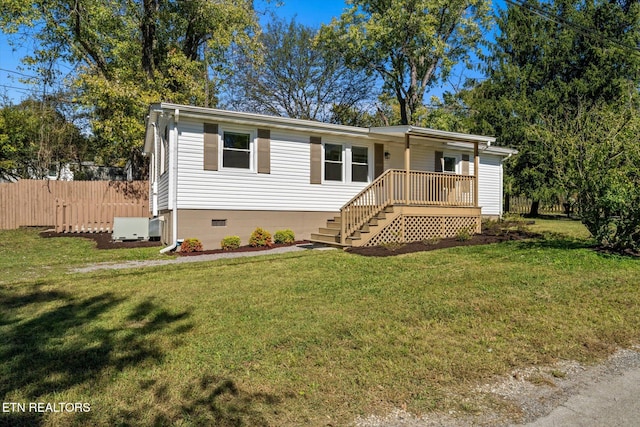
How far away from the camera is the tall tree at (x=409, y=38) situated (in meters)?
21.4

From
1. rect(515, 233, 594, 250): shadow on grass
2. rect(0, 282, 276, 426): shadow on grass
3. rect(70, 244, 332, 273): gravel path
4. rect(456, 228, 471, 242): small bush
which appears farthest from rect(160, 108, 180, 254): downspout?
rect(515, 233, 594, 250): shadow on grass

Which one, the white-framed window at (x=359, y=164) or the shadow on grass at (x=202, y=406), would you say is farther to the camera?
the white-framed window at (x=359, y=164)

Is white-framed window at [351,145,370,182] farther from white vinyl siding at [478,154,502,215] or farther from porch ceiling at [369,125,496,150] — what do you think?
white vinyl siding at [478,154,502,215]

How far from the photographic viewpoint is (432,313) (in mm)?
4699

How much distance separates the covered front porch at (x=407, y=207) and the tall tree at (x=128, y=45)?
9.37m

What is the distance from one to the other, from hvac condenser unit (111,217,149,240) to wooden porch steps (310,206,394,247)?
549 cm

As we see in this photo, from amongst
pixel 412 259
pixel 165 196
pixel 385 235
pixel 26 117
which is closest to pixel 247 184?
pixel 165 196

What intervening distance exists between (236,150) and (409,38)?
14989 mm

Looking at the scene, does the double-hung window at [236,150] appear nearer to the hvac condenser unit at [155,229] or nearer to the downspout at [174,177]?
the downspout at [174,177]

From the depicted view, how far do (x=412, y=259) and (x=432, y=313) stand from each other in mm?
3676

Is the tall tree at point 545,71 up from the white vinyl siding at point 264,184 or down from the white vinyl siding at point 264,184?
up

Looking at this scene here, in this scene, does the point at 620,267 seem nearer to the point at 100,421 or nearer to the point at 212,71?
the point at 100,421

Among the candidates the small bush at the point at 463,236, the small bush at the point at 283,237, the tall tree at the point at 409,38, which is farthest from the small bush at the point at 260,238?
the tall tree at the point at 409,38

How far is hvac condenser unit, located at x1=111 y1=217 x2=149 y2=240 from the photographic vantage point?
12477mm
